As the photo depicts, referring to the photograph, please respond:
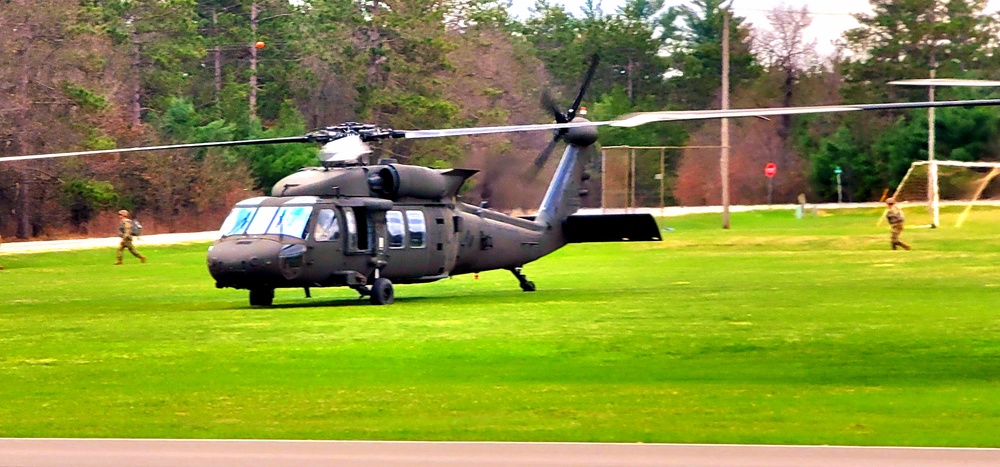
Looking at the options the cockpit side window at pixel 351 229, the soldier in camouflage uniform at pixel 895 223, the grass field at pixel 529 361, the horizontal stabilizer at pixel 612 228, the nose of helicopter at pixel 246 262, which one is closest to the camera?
the grass field at pixel 529 361

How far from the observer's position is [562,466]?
10516 mm

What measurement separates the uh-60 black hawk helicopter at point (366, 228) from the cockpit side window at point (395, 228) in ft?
0.05

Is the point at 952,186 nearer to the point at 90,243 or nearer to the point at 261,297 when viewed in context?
the point at 90,243

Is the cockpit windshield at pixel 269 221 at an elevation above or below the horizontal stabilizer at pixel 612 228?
above

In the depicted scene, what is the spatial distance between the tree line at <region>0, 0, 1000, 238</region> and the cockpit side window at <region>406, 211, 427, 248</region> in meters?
32.5

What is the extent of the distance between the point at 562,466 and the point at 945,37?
83271 millimetres

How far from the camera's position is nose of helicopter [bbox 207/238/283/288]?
2352cm

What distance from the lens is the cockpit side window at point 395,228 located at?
25.7m

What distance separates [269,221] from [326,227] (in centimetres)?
89

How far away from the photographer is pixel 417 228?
26.1m

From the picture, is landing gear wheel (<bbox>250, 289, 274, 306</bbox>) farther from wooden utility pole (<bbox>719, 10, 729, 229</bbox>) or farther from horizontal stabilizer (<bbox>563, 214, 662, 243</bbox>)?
wooden utility pole (<bbox>719, 10, 729, 229</bbox>)

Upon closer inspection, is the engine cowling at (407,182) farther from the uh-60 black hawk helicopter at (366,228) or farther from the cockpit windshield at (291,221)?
the cockpit windshield at (291,221)

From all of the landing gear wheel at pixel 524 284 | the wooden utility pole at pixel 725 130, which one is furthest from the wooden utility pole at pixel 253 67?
the landing gear wheel at pixel 524 284

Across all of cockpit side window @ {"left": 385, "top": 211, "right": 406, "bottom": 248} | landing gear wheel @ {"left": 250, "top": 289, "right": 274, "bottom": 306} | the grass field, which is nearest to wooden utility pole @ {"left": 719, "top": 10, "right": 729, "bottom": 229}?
the grass field
